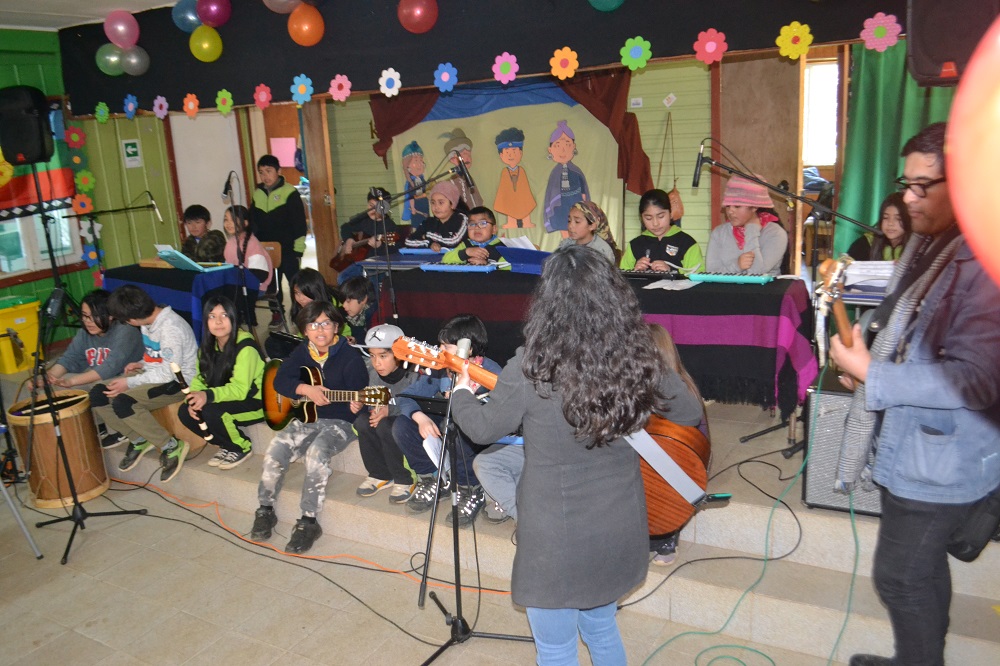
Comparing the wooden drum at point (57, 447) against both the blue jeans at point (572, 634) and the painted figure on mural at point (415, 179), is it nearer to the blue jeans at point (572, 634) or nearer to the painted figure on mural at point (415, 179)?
the blue jeans at point (572, 634)

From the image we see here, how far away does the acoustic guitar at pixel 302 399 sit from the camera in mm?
3617

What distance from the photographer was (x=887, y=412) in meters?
1.96

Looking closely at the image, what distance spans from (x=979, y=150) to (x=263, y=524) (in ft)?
12.3

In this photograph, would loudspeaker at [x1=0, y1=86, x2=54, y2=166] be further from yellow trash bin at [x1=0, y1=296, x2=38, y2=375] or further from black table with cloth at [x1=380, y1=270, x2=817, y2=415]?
black table with cloth at [x1=380, y1=270, x2=817, y2=415]

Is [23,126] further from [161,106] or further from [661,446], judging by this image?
[661,446]

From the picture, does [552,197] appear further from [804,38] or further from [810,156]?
[810,156]

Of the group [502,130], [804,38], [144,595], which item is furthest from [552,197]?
[144,595]

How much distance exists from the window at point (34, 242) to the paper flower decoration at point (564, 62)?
479 cm

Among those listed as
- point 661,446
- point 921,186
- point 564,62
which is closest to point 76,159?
point 564,62

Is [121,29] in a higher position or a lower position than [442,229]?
higher

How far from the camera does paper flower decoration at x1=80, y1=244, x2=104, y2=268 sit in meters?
7.73

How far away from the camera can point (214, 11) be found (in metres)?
6.32

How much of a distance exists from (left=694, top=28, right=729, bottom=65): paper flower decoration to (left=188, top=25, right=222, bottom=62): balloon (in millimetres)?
3994

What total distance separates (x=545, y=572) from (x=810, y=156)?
8.84m
